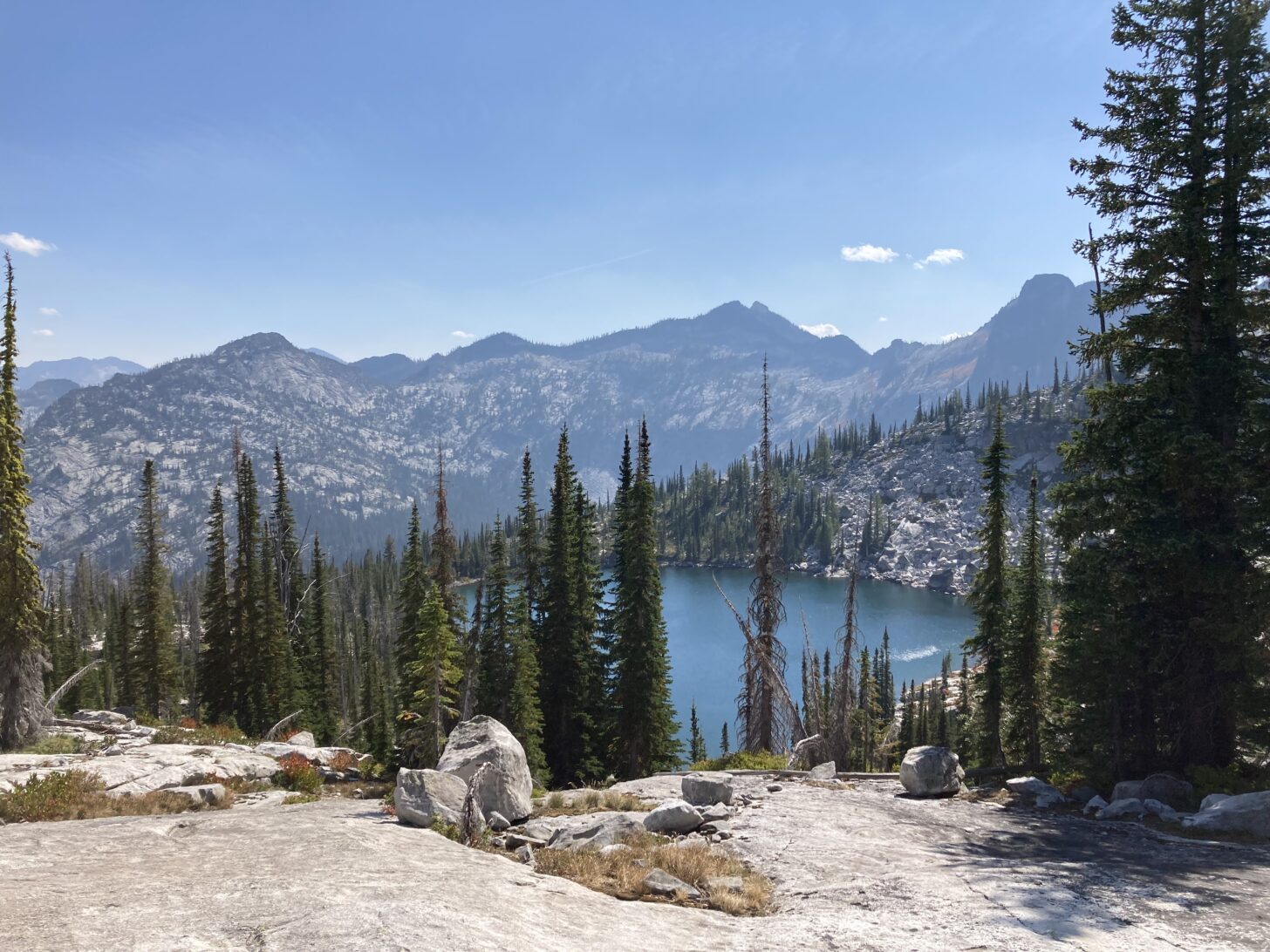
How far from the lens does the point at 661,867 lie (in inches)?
465

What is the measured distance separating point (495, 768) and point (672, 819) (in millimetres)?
3905

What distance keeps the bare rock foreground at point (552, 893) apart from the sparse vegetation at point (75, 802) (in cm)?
132

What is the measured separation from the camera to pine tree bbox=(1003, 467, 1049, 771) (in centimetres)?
3469

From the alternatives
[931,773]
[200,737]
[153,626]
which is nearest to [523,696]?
[200,737]

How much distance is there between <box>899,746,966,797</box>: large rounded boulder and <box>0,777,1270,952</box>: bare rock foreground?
388cm

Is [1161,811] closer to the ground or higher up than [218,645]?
higher up

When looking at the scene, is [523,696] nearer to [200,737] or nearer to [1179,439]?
[200,737]

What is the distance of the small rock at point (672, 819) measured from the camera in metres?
14.3

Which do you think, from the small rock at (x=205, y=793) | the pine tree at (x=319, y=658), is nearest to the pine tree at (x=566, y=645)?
the pine tree at (x=319, y=658)

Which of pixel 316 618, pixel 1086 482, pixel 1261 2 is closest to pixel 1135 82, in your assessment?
pixel 1261 2

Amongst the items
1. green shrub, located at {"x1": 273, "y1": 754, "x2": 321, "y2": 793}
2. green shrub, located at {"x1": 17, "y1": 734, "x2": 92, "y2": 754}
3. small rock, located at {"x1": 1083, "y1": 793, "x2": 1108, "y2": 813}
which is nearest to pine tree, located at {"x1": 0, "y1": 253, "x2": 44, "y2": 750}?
green shrub, located at {"x1": 17, "y1": 734, "x2": 92, "y2": 754}

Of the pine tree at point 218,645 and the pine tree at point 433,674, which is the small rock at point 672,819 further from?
the pine tree at point 218,645

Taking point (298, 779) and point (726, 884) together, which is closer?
point (726, 884)

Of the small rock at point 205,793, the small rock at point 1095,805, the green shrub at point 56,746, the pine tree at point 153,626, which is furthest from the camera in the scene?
the pine tree at point 153,626
